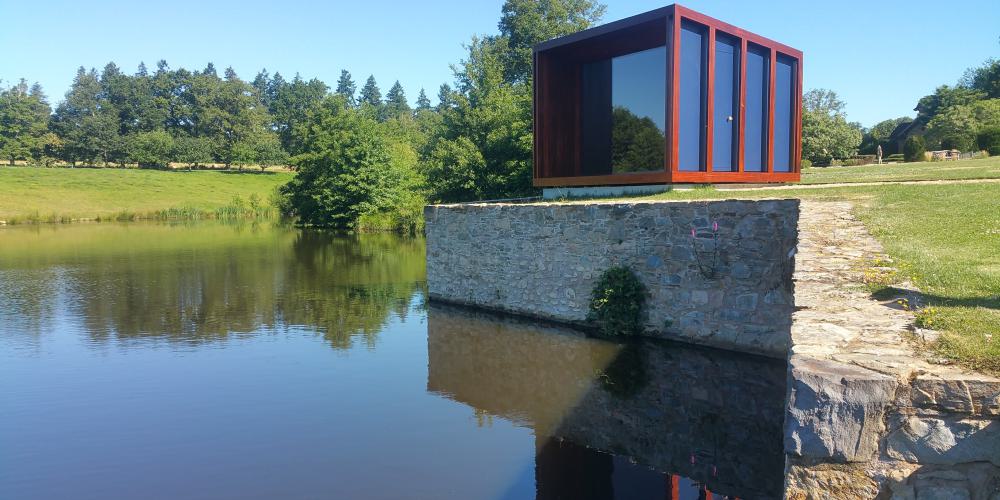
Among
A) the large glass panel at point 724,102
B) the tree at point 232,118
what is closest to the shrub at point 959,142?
the large glass panel at point 724,102

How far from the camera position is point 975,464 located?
2.94m

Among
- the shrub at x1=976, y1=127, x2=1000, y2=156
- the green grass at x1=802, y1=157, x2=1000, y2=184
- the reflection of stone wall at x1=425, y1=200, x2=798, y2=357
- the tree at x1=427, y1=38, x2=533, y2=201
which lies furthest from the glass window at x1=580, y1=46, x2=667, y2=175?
the shrub at x1=976, y1=127, x2=1000, y2=156

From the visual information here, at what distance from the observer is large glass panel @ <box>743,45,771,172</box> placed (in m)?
16.3

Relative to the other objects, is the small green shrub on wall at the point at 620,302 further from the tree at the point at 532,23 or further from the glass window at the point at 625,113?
the tree at the point at 532,23

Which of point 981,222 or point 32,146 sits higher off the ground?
point 32,146

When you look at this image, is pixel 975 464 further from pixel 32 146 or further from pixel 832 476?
pixel 32 146

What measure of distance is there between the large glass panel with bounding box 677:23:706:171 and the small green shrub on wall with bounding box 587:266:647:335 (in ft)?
14.6

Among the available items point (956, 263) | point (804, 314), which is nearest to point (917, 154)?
point (956, 263)

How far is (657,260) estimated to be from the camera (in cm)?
1102

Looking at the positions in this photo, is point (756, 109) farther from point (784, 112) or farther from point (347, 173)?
point (347, 173)

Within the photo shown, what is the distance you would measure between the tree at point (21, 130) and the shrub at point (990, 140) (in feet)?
291

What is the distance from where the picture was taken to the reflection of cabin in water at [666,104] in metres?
14.8

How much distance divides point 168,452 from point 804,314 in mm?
6464

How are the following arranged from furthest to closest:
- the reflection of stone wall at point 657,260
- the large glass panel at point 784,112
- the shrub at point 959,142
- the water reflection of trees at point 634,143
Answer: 1. the shrub at point 959,142
2. the large glass panel at point 784,112
3. the water reflection of trees at point 634,143
4. the reflection of stone wall at point 657,260
